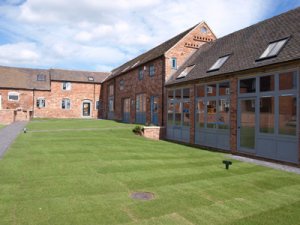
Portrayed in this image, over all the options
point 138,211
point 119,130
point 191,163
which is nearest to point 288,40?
point 191,163

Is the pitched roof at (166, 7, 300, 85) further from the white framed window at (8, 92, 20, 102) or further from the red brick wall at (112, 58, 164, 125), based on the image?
the white framed window at (8, 92, 20, 102)

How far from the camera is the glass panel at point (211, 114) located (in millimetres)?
15279

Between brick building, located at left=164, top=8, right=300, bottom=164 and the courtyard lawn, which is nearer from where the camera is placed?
the courtyard lawn

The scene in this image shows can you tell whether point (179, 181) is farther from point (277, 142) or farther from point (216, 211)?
point (277, 142)

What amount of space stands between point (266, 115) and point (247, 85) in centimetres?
196

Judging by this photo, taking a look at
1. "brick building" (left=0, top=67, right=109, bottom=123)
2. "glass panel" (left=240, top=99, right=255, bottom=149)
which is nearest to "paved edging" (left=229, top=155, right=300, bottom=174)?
"glass panel" (left=240, top=99, right=255, bottom=149)

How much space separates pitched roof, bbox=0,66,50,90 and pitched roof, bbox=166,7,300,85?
89.4 ft

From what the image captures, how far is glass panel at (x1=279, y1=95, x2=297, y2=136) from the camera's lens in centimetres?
1077

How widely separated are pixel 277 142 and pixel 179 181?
5.80 m

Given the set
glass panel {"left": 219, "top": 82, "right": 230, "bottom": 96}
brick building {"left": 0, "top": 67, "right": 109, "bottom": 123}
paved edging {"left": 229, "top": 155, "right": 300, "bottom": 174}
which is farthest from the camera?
brick building {"left": 0, "top": 67, "right": 109, "bottom": 123}

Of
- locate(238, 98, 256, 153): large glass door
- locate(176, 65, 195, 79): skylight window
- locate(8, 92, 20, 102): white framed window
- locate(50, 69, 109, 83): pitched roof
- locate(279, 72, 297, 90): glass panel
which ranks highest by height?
locate(50, 69, 109, 83): pitched roof

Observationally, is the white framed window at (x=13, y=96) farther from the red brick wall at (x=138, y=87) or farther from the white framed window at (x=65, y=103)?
the red brick wall at (x=138, y=87)

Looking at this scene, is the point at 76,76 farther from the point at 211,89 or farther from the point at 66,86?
the point at 211,89

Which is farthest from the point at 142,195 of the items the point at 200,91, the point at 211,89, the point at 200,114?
the point at 200,91
